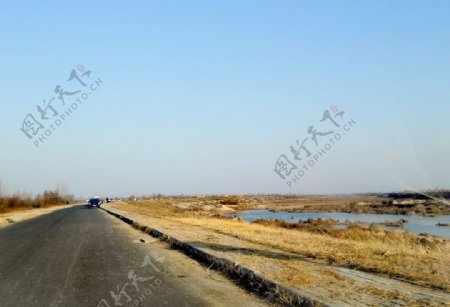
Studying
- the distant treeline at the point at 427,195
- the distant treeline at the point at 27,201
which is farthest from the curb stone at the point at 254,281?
the distant treeline at the point at 27,201

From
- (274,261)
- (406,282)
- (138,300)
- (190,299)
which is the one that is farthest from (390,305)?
(274,261)

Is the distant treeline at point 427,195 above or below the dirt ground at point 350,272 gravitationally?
above

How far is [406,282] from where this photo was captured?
8586 mm

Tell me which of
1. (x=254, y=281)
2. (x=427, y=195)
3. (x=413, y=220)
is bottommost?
(x=254, y=281)

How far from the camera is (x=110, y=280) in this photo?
942 centimetres

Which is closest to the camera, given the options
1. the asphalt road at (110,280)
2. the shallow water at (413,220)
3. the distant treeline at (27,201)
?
the asphalt road at (110,280)

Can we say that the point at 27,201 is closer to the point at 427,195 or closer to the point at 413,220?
the point at 413,220

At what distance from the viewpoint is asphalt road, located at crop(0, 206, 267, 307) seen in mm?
7641

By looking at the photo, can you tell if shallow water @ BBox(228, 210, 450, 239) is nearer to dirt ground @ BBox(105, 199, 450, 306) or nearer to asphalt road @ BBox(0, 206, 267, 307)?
dirt ground @ BBox(105, 199, 450, 306)

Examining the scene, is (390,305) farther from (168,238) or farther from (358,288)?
(168,238)

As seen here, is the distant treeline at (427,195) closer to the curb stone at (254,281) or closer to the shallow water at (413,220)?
the shallow water at (413,220)

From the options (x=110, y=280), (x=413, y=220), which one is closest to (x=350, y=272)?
(x=110, y=280)

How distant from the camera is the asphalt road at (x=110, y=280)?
7.64 metres

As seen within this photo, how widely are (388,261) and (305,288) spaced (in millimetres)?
4438
